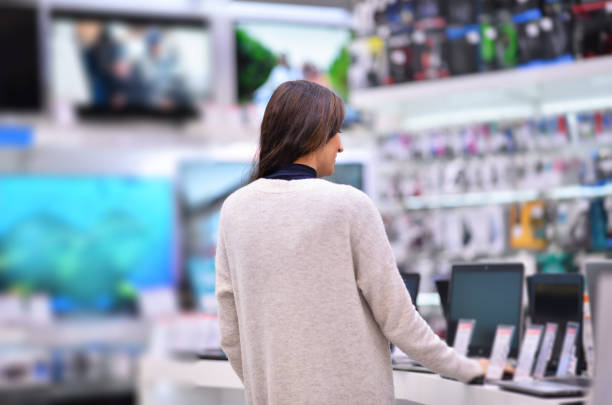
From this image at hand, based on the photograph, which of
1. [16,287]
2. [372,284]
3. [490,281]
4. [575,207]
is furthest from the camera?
[16,287]

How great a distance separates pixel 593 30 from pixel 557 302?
289 centimetres

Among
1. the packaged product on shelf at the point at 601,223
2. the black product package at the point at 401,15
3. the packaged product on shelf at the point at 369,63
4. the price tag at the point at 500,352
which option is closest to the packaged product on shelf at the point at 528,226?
the packaged product on shelf at the point at 601,223

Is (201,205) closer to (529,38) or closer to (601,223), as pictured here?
(529,38)

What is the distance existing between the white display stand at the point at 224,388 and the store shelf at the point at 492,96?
2883 millimetres

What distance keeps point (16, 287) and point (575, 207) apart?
3706 mm

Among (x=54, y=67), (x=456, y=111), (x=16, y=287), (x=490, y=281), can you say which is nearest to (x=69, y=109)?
(x=54, y=67)

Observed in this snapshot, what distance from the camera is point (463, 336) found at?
9.00ft

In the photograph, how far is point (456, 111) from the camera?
19.6 feet

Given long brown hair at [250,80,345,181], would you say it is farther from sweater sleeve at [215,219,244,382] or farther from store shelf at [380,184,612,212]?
store shelf at [380,184,612,212]

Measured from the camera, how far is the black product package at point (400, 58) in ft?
19.2

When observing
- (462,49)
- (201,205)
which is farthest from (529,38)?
(201,205)

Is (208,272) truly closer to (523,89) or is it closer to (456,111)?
(456,111)

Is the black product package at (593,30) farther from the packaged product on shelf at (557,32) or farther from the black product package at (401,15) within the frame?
the black product package at (401,15)

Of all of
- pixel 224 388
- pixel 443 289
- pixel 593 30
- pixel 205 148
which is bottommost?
pixel 224 388
